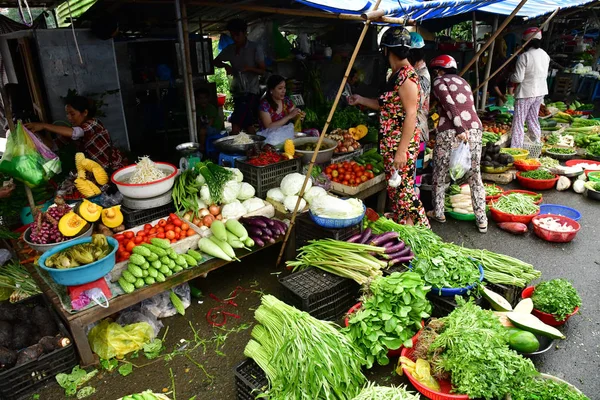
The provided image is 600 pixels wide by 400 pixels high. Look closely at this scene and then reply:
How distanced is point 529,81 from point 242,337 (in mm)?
7284

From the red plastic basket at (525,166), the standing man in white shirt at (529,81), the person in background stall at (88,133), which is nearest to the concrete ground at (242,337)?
the person in background stall at (88,133)

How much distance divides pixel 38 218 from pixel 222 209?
1630 mm

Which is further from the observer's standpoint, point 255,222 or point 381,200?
point 381,200

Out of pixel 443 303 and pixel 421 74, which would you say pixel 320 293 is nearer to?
pixel 443 303

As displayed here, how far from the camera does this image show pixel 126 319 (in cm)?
355

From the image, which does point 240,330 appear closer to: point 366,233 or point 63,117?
point 366,233

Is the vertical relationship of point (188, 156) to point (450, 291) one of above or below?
above

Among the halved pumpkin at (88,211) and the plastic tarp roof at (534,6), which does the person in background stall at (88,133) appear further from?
the plastic tarp roof at (534,6)

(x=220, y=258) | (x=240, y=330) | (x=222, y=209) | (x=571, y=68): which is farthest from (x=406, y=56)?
(x=571, y=68)

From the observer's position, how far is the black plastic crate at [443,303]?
10.9 feet

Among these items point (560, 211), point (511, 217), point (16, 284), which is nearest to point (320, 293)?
point (16, 284)

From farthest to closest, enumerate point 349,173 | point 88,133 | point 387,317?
point 349,173
point 88,133
point 387,317

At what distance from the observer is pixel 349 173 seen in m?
5.34

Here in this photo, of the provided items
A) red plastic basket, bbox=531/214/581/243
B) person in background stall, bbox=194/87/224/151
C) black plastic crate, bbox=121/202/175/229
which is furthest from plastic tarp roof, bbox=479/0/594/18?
black plastic crate, bbox=121/202/175/229
